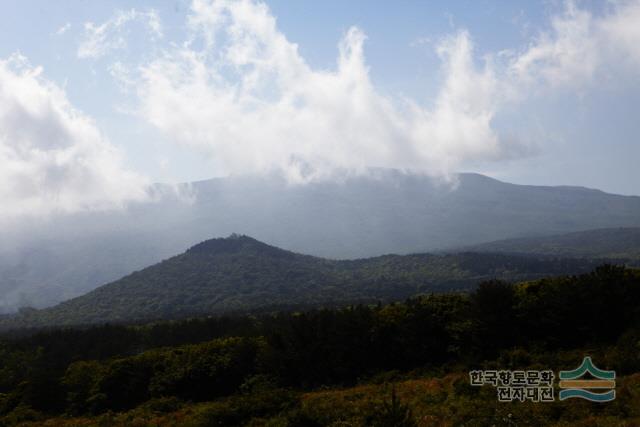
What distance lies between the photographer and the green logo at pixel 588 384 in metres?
18.9

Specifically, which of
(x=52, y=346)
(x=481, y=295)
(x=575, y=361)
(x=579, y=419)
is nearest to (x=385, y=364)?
(x=481, y=295)

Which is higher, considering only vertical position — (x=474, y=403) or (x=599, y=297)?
(x=599, y=297)

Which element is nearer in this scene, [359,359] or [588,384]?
[588,384]

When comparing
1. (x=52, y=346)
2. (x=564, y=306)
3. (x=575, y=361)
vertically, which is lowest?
(x=52, y=346)

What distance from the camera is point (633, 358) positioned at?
23.9 m

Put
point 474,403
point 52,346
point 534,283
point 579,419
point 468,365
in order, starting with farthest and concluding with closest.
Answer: point 52,346
point 534,283
point 468,365
point 474,403
point 579,419

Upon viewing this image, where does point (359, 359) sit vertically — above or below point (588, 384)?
below

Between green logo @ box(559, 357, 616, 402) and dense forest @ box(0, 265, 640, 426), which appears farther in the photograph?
dense forest @ box(0, 265, 640, 426)

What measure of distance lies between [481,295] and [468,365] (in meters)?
7.46

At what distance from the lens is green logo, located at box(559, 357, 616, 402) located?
62.1 feet

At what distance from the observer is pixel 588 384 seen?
20.0 meters

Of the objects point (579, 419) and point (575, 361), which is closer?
point (579, 419)

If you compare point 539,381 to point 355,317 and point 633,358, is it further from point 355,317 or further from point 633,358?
point 355,317

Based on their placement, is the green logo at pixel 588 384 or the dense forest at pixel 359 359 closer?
the green logo at pixel 588 384
